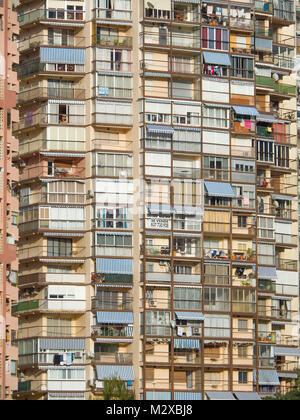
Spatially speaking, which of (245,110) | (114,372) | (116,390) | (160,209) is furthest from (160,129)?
(116,390)

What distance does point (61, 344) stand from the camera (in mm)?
90562

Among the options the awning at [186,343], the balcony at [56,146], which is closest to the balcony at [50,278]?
the awning at [186,343]

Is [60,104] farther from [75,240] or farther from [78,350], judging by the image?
[78,350]

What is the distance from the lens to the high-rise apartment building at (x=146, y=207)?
3615 inches

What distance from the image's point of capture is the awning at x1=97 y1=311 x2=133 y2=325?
299 ft

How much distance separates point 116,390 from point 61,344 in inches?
192

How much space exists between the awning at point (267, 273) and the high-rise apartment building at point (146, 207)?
0.51 feet

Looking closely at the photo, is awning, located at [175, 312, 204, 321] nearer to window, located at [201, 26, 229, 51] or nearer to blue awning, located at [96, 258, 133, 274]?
blue awning, located at [96, 258, 133, 274]

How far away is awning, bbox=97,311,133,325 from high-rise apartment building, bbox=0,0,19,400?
5.19 meters

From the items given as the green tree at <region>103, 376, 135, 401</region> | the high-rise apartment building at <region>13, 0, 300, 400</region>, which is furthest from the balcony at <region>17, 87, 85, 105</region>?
the green tree at <region>103, 376, 135, 401</region>

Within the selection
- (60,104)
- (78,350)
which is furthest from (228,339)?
(60,104)

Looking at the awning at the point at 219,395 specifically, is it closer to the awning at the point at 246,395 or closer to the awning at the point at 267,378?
the awning at the point at 246,395

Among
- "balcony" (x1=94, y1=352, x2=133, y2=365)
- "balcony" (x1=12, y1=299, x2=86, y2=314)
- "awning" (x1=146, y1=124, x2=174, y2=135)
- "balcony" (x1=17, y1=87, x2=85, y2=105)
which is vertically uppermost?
"balcony" (x1=17, y1=87, x2=85, y2=105)

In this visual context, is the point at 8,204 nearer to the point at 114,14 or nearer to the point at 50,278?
the point at 50,278
